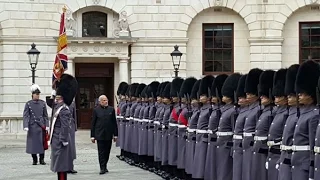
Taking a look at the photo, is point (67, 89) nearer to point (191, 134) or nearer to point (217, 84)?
point (191, 134)

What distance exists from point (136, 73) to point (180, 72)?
1.82 m

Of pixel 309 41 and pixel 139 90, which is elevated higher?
pixel 309 41

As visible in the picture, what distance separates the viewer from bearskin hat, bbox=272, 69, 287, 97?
32.0 ft

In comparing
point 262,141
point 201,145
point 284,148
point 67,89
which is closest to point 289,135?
point 284,148

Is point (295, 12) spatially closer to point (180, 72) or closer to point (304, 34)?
point (304, 34)

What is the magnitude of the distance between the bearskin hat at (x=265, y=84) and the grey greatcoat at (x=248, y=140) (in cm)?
29

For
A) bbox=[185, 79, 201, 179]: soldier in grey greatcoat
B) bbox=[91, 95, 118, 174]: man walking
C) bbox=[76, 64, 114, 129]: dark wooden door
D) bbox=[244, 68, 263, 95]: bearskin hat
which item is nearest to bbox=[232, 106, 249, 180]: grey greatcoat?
bbox=[244, 68, 263, 95]: bearskin hat

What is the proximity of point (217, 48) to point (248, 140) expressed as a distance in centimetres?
2091

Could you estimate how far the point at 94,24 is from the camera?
3058 centimetres

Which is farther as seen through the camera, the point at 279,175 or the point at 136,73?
the point at 136,73

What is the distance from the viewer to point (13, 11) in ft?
96.7

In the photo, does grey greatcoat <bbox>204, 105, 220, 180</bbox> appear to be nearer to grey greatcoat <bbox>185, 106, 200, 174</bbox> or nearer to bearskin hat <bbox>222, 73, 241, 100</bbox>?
bearskin hat <bbox>222, 73, 241, 100</bbox>

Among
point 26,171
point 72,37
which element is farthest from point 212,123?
point 72,37

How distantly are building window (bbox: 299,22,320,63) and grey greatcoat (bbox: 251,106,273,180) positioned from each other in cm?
2141
